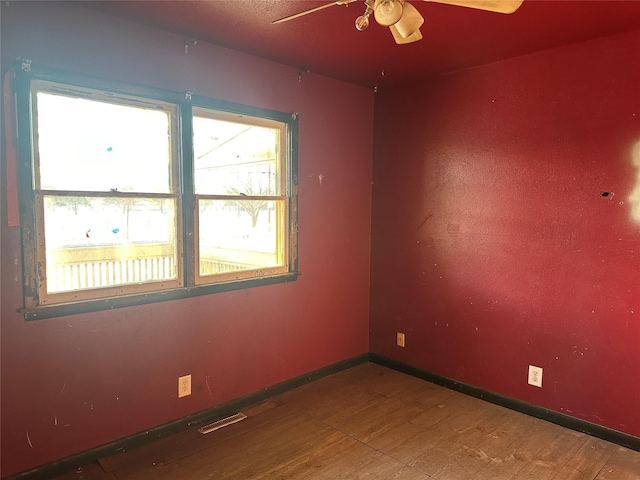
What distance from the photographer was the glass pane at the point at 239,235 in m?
2.88

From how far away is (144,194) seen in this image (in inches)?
99.7

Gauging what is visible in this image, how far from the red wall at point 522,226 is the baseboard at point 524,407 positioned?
44 mm

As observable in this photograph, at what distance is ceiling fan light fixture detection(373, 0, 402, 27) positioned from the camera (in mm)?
1489

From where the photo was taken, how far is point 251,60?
→ 2973 millimetres

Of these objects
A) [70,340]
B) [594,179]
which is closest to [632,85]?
[594,179]

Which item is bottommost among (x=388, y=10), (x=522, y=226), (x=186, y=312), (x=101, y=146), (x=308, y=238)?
(x=186, y=312)

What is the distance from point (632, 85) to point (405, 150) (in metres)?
1.57

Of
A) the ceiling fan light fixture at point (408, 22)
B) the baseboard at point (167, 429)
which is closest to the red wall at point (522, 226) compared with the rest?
the baseboard at point (167, 429)

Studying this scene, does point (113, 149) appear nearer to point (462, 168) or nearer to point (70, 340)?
point (70, 340)

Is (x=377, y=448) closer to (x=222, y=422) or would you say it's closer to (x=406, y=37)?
(x=222, y=422)

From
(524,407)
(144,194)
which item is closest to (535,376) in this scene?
(524,407)

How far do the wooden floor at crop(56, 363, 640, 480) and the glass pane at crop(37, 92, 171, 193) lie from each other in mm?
1547

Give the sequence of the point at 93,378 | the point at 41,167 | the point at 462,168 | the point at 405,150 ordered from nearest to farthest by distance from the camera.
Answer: the point at 41,167
the point at 93,378
the point at 462,168
the point at 405,150

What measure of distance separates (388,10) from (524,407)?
2.75 m
